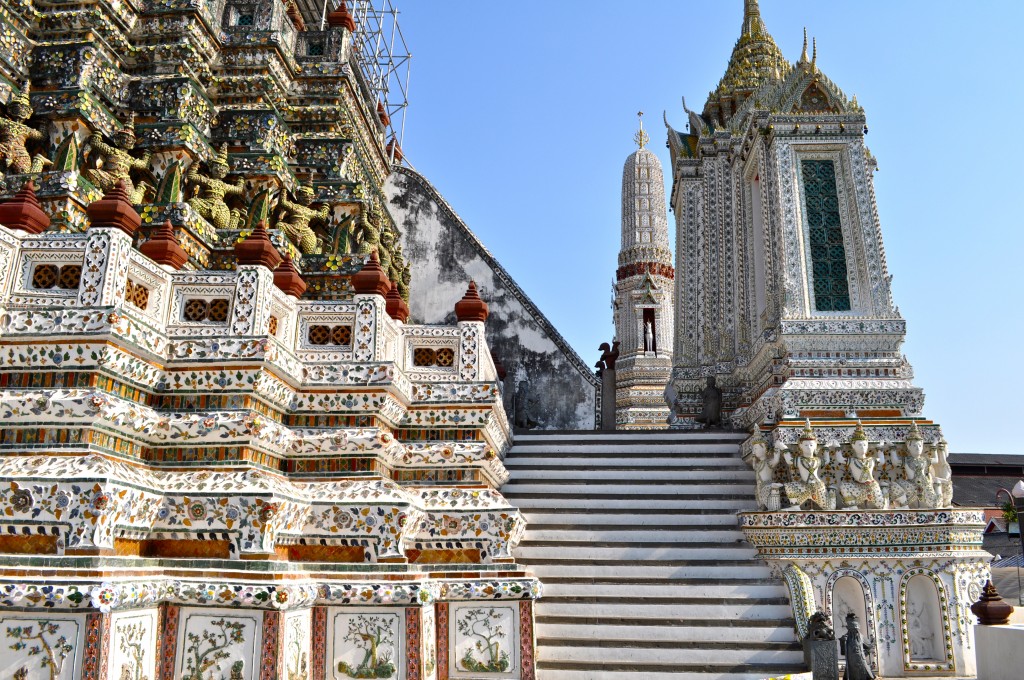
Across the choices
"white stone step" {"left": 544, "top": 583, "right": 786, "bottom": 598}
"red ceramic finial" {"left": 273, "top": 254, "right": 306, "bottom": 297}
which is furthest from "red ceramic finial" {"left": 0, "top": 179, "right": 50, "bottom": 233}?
"white stone step" {"left": 544, "top": 583, "right": 786, "bottom": 598}

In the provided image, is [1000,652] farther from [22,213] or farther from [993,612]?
[22,213]

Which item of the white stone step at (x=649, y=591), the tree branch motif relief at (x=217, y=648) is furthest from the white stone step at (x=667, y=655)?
the tree branch motif relief at (x=217, y=648)

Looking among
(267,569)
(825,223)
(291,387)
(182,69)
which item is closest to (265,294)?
(291,387)

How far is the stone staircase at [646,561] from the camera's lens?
5.99m

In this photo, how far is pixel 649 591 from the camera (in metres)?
6.61

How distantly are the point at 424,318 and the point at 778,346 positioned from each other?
556 cm

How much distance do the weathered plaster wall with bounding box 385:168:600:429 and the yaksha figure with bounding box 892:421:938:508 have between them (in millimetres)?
4807

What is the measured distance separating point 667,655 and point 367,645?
225 cm

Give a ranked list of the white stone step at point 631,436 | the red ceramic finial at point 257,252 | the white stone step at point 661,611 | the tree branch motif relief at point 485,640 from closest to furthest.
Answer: the tree branch motif relief at point 485,640, the red ceramic finial at point 257,252, the white stone step at point 661,611, the white stone step at point 631,436

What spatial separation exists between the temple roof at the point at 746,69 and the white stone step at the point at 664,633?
9.87 meters

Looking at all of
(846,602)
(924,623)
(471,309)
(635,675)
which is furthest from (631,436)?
(635,675)

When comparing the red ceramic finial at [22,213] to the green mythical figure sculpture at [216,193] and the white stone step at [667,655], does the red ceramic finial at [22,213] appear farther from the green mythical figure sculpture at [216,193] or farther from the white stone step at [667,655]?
the white stone step at [667,655]

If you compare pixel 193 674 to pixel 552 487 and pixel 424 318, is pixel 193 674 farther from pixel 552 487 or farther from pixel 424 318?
pixel 424 318

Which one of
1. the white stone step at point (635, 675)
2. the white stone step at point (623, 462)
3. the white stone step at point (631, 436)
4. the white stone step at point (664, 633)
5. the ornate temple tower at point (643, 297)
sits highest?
the ornate temple tower at point (643, 297)
